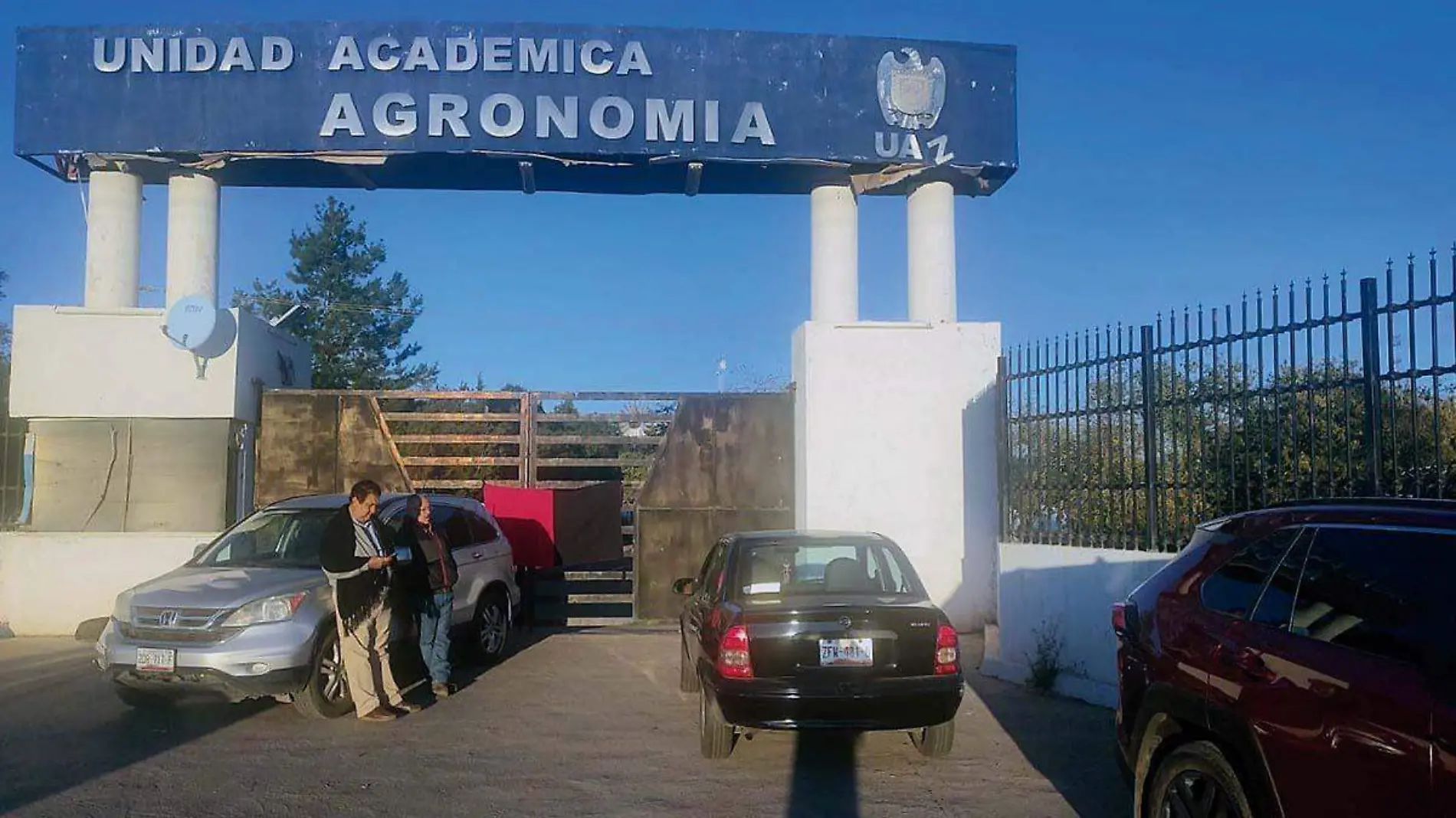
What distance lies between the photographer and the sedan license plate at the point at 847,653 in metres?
7.21

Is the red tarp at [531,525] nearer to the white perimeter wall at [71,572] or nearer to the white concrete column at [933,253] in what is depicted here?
the white perimeter wall at [71,572]

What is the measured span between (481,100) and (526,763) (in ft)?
28.9

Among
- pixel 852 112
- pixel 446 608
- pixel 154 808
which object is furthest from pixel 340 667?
pixel 852 112

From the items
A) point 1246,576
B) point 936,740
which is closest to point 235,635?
point 936,740

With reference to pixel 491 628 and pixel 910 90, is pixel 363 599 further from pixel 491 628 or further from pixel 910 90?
pixel 910 90

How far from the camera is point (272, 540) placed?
1058cm

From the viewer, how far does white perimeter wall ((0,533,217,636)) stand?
13.6 meters

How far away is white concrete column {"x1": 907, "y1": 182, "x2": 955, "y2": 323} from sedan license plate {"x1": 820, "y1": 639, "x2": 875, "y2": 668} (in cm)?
754

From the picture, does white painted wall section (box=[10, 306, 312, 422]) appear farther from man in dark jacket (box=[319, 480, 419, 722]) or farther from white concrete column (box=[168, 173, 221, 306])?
man in dark jacket (box=[319, 480, 419, 722])

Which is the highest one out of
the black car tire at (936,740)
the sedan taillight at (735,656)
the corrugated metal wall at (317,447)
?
Result: the corrugated metal wall at (317,447)

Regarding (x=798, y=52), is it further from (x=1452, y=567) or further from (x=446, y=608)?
(x=1452, y=567)

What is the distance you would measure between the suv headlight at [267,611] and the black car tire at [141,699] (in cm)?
93

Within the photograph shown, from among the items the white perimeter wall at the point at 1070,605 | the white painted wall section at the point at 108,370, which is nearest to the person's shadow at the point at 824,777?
the white perimeter wall at the point at 1070,605

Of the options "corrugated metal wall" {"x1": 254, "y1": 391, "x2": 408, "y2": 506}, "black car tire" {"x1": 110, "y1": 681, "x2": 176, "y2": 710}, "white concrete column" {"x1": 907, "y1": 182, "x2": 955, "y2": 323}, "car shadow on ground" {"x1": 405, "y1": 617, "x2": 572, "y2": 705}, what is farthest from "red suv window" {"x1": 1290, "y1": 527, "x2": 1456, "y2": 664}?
"corrugated metal wall" {"x1": 254, "y1": 391, "x2": 408, "y2": 506}
